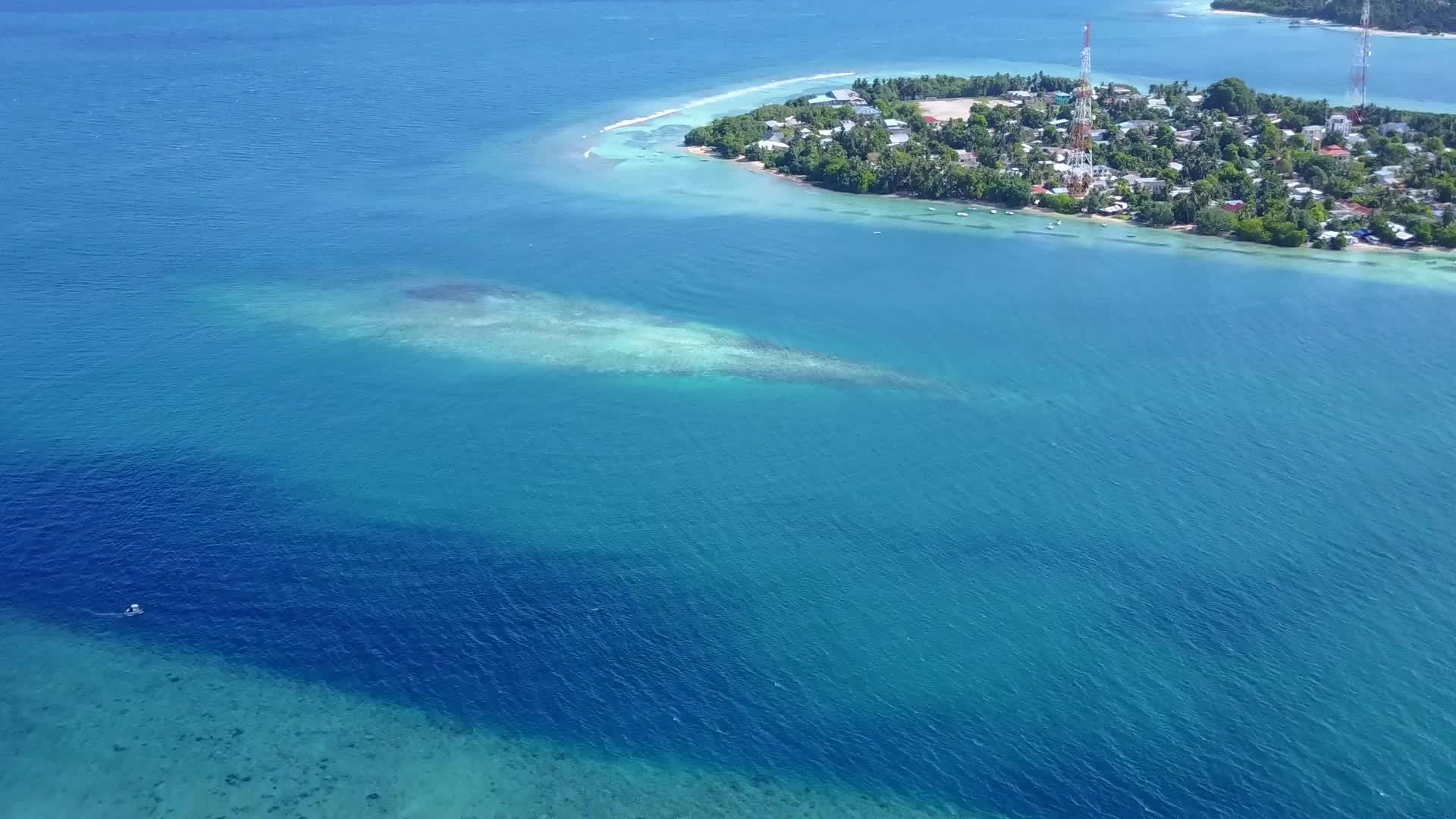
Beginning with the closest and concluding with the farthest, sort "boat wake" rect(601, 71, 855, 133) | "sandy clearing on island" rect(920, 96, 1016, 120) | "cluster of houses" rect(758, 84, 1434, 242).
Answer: "cluster of houses" rect(758, 84, 1434, 242), "boat wake" rect(601, 71, 855, 133), "sandy clearing on island" rect(920, 96, 1016, 120)

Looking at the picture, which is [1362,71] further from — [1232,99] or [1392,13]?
[1392,13]

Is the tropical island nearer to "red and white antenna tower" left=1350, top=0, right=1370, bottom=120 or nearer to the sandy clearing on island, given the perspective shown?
the sandy clearing on island

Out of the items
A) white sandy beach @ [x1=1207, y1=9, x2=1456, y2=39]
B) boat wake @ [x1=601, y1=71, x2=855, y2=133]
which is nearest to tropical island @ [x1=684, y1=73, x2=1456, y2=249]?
boat wake @ [x1=601, y1=71, x2=855, y2=133]

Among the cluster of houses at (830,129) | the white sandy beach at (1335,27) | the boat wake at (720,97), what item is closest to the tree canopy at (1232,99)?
the cluster of houses at (830,129)

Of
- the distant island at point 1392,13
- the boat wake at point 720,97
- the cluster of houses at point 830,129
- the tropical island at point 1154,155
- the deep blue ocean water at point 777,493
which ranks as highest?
the distant island at point 1392,13

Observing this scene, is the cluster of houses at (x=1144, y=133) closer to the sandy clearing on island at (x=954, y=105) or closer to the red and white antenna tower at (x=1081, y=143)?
the red and white antenna tower at (x=1081, y=143)

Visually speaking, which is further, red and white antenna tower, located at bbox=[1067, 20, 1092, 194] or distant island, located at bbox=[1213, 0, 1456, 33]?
distant island, located at bbox=[1213, 0, 1456, 33]
